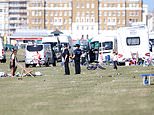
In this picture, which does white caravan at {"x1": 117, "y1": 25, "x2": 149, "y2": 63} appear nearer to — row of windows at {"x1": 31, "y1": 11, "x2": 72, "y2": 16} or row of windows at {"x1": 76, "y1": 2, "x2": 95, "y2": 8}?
row of windows at {"x1": 31, "y1": 11, "x2": 72, "y2": 16}

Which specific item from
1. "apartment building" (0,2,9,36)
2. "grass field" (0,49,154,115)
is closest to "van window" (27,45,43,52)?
"grass field" (0,49,154,115)

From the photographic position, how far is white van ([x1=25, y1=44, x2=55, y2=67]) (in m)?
44.3

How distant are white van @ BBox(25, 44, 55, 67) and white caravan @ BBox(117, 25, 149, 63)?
662 centimetres

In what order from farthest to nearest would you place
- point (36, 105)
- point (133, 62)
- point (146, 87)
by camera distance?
point (133, 62) < point (146, 87) < point (36, 105)

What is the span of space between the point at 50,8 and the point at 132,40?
125187mm

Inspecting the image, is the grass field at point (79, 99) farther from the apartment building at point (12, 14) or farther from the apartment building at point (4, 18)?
the apartment building at point (12, 14)

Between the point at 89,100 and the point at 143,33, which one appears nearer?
the point at 89,100

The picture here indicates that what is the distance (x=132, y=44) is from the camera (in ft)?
139

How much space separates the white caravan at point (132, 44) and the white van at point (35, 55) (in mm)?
6621

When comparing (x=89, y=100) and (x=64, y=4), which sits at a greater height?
(x=64, y=4)

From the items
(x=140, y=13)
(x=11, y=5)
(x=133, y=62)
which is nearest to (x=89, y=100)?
(x=133, y=62)

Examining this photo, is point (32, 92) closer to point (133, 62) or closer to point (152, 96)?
point (152, 96)

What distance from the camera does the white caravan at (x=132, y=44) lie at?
42.3 m

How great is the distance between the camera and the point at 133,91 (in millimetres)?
18500
